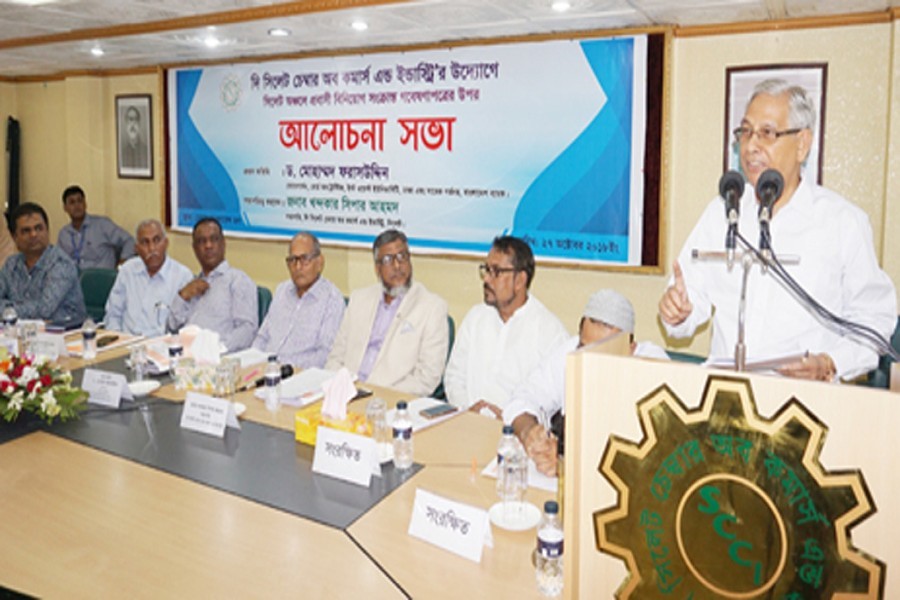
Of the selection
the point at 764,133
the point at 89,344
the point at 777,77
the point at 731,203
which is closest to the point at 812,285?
the point at 764,133

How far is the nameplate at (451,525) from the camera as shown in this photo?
1.52 m

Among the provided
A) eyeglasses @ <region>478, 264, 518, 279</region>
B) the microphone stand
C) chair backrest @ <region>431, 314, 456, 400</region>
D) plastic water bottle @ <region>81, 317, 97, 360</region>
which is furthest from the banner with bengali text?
the microphone stand

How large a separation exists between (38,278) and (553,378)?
11.0 feet

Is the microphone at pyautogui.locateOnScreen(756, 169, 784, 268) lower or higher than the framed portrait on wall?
lower

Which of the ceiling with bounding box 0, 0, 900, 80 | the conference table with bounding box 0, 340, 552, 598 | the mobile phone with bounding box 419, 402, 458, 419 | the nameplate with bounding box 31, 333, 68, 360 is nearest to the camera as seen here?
the conference table with bounding box 0, 340, 552, 598

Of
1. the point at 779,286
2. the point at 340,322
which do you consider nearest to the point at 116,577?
the point at 779,286

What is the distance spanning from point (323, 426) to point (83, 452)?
750mm

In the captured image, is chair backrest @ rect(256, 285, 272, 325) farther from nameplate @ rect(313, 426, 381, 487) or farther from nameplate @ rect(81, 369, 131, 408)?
nameplate @ rect(313, 426, 381, 487)

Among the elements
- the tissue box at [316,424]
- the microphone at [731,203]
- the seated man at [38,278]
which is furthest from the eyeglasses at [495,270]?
the seated man at [38,278]

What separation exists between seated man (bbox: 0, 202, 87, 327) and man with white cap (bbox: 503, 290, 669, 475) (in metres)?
3.04

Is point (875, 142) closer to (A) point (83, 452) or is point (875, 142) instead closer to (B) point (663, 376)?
(B) point (663, 376)

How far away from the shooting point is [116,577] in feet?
4.89

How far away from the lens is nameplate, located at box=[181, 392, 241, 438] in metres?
2.29

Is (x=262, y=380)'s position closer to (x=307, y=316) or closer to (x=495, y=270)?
(x=307, y=316)
